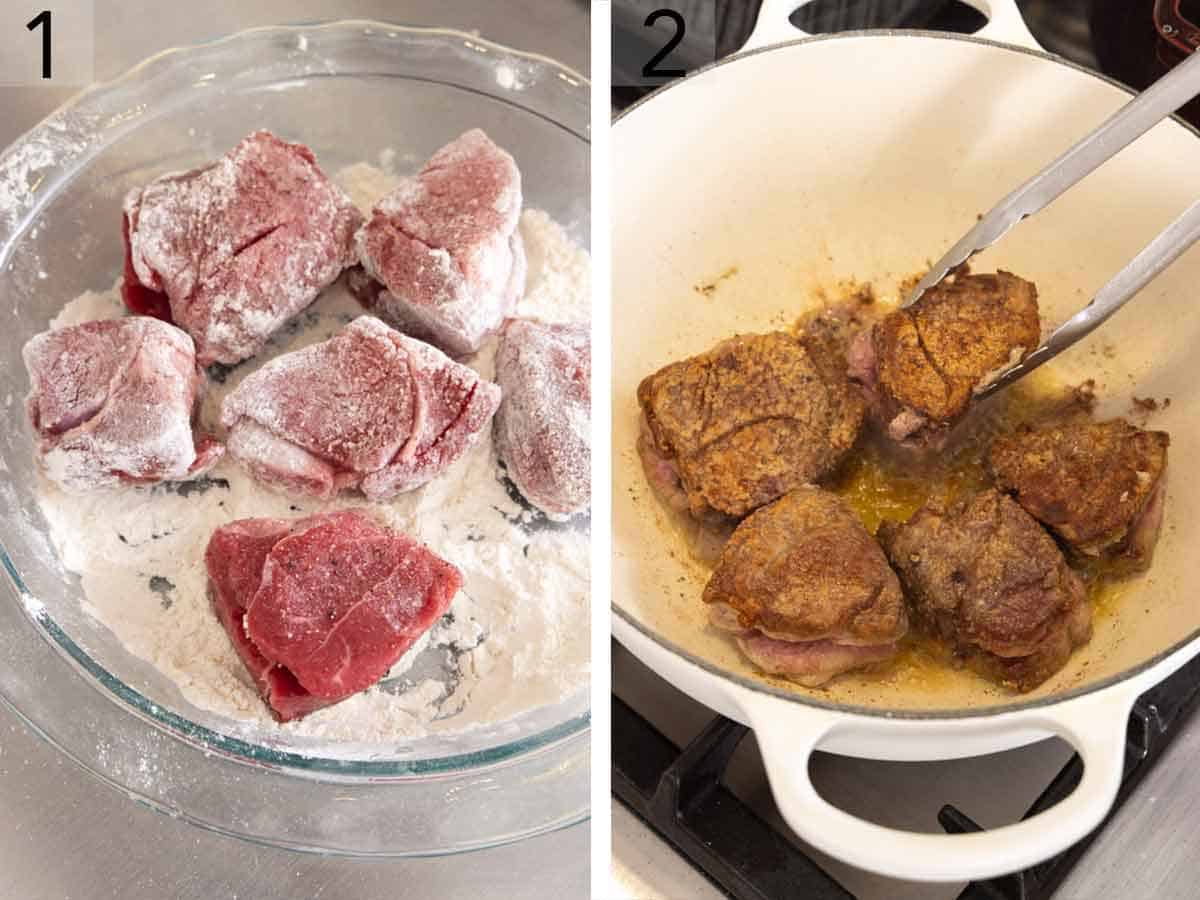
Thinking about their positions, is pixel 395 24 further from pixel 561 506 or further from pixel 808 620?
pixel 808 620

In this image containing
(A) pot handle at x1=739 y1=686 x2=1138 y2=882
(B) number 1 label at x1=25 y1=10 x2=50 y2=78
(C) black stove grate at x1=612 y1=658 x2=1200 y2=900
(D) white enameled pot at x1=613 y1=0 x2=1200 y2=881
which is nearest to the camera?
(A) pot handle at x1=739 y1=686 x2=1138 y2=882

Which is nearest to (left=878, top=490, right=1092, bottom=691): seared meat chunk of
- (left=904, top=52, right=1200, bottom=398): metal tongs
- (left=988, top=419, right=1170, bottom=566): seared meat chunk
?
(left=988, top=419, right=1170, bottom=566): seared meat chunk

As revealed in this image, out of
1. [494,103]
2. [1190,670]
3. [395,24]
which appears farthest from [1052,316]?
[395,24]

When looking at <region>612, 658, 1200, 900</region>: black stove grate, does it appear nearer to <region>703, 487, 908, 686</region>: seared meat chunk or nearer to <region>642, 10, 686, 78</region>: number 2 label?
<region>703, 487, 908, 686</region>: seared meat chunk

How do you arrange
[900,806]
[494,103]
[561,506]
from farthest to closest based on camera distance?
[494,103] → [561,506] → [900,806]

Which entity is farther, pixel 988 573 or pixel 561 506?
pixel 561 506
